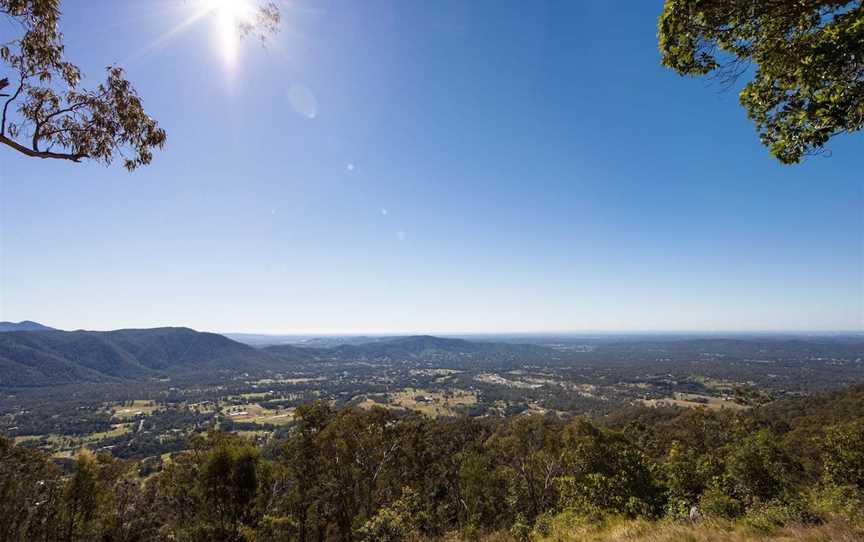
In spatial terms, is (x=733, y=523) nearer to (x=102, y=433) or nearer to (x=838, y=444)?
(x=838, y=444)

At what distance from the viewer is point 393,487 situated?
23.8 meters

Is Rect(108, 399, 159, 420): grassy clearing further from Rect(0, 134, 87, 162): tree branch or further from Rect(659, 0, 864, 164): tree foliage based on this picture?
Rect(659, 0, 864, 164): tree foliage

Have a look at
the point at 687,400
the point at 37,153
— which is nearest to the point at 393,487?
the point at 37,153

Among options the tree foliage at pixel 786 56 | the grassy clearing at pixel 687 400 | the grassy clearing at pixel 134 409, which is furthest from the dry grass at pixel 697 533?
the grassy clearing at pixel 134 409

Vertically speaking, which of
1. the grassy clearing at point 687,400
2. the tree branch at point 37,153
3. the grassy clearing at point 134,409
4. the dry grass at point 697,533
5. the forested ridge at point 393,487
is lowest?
the grassy clearing at point 687,400

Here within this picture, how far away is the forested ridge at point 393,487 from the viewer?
15031 millimetres

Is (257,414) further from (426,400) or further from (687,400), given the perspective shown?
(687,400)

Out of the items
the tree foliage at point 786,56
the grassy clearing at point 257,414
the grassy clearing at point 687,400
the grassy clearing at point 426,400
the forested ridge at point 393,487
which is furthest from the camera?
the grassy clearing at point 426,400

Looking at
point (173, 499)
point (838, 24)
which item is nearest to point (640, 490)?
point (838, 24)

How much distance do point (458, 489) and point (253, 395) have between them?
165374 millimetres

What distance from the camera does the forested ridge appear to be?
15031mm

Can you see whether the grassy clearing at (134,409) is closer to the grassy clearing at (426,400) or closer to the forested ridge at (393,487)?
the grassy clearing at (426,400)

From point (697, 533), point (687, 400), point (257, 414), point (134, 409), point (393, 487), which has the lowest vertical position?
point (687, 400)

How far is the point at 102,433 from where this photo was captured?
101625 millimetres
